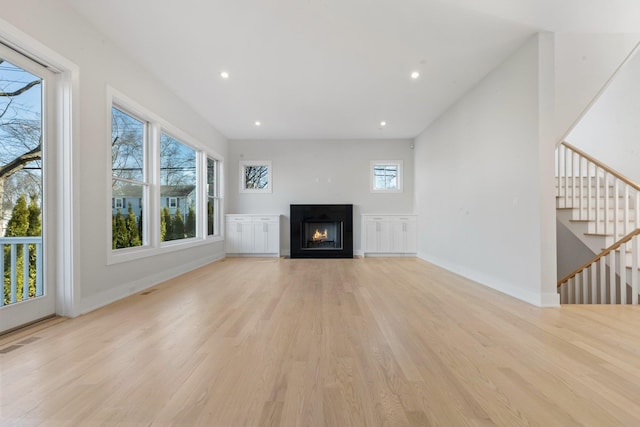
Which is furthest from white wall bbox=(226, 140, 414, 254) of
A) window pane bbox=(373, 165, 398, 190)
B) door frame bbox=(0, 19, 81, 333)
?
door frame bbox=(0, 19, 81, 333)

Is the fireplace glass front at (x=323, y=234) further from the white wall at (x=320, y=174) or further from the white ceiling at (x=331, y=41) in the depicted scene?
the white ceiling at (x=331, y=41)

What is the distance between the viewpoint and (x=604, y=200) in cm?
379

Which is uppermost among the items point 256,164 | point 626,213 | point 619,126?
point 619,126

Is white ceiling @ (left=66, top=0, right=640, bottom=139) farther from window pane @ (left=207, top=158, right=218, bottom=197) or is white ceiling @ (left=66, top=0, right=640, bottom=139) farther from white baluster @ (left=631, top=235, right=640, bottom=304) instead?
white baluster @ (left=631, top=235, right=640, bottom=304)

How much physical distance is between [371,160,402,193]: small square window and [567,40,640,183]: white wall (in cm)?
342

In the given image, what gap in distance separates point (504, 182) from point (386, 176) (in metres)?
3.75

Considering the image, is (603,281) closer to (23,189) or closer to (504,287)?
(504,287)

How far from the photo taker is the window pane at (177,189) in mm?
4344

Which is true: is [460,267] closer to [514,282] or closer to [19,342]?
[514,282]

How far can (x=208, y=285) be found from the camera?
3842 millimetres

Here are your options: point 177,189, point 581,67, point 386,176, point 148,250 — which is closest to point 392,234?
point 386,176

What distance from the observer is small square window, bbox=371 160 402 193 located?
7.11 metres

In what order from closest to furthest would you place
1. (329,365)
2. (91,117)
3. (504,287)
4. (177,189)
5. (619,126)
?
(329,365)
(91,117)
(504,287)
(177,189)
(619,126)

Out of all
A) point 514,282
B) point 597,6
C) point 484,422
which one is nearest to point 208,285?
point 484,422
